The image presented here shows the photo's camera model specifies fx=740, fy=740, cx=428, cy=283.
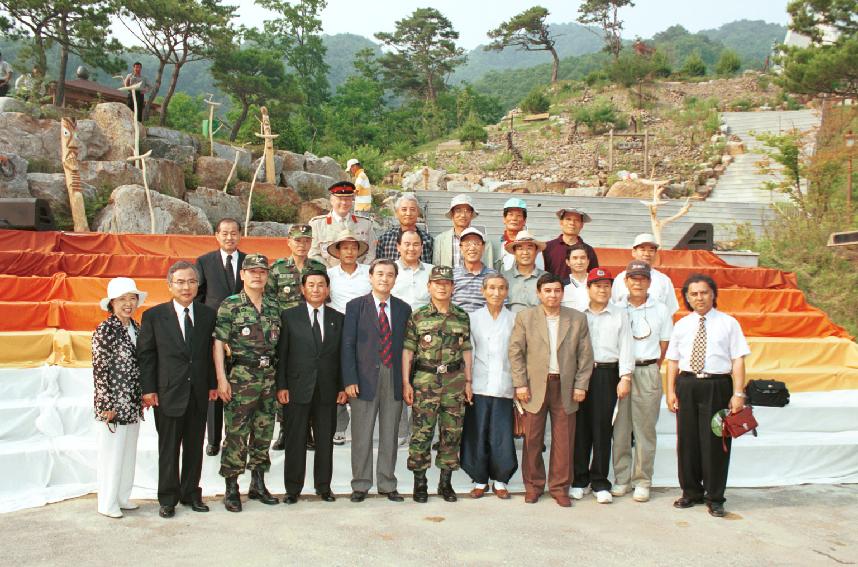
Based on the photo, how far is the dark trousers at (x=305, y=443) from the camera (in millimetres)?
4449

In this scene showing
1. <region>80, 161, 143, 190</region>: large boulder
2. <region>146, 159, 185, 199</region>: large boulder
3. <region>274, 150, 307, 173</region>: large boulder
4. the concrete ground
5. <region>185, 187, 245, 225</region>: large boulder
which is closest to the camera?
the concrete ground

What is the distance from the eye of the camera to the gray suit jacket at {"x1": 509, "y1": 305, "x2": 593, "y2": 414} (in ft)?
14.9

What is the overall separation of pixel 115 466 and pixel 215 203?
10194mm

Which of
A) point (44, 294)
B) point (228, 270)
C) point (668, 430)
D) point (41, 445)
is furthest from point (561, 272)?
point (44, 294)

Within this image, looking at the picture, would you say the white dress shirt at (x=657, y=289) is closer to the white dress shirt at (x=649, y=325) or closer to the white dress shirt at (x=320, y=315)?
the white dress shirt at (x=649, y=325)

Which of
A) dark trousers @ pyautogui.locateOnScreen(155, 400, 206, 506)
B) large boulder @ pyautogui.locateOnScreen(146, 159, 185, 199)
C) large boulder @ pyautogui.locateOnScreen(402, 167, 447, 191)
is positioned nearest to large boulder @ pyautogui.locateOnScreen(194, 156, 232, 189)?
large boulder @ pyautogui.locateOnScreen(146, 159, 185, 199)

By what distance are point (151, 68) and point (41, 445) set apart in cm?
7349

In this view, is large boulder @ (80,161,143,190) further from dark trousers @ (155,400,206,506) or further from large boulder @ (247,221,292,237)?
dark trousers @ (155,400,206,506)

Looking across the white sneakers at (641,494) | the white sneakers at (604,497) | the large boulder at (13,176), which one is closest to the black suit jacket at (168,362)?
the white sneakers at (604,497)

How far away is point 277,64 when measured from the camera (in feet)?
80.8

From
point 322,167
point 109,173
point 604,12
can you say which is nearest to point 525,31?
point 604,12

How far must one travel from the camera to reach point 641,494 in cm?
464

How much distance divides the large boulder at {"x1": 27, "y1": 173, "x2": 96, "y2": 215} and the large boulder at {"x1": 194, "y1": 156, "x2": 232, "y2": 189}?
3.08 metres

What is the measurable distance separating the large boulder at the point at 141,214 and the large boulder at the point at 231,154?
13.7 feet
